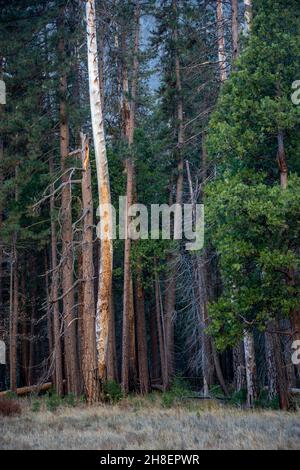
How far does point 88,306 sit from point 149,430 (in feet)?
18.8

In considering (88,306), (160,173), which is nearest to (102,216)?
(88,306)

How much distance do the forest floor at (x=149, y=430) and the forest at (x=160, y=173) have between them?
1.87m

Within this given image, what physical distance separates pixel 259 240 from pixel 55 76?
9710mm

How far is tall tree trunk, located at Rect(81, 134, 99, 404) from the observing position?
13516 mm

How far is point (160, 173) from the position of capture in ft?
71.4

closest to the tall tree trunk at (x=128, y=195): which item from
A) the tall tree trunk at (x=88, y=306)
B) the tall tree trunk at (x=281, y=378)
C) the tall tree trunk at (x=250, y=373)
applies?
the tall tree trunk at (x=88, y=306)

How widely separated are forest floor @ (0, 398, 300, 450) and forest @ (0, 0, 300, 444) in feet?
6.13

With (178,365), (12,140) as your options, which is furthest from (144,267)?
(178,365)

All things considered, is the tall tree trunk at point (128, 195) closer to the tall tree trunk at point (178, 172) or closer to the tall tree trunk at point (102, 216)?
the tall tree trunk at point (178, 172)

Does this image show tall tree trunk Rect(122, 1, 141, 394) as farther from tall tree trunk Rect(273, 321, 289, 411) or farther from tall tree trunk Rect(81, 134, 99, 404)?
tall tree trunk Rect(273, 321, 289, 411)

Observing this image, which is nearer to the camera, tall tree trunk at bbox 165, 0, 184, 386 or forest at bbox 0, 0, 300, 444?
forest at bbox 0, 0, 300, 444

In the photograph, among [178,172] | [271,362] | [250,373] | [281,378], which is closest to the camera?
[281,378]

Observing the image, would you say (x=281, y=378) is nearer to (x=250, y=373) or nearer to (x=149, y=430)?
(x=250, y=373)

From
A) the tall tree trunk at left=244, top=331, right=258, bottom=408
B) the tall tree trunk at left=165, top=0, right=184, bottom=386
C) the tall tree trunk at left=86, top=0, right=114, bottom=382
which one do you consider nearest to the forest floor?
the tall tree trunk at left=86, top=0, right=114, bottom=382
